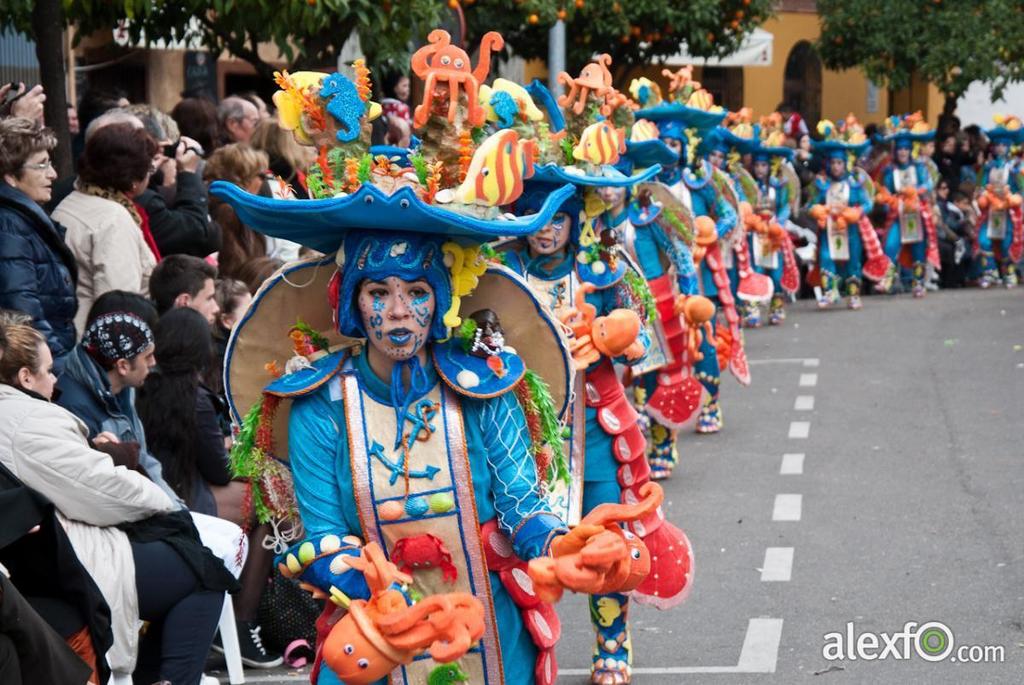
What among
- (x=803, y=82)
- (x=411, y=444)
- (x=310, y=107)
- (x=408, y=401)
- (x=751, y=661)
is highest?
(x=310, y=107)

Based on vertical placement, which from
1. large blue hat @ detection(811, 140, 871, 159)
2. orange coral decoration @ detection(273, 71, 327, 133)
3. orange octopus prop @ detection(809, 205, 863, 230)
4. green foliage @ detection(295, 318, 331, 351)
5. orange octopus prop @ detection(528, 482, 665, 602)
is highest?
orange coral decoration @ detection(273, 71, 327, 133)

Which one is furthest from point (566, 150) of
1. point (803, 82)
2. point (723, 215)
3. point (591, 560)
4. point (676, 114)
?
point (803, 82)

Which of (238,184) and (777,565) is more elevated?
(238,184)

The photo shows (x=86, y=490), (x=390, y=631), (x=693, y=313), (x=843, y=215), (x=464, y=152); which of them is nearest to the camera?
(x=390, y=631)

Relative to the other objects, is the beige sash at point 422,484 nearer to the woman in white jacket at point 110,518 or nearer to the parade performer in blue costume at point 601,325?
the woman in white jacket at point 110,518

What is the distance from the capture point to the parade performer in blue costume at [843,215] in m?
18.8

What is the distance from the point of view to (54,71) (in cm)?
859

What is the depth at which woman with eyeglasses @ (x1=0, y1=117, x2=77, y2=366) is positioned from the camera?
262 inches

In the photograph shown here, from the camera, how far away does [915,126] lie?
19.8m

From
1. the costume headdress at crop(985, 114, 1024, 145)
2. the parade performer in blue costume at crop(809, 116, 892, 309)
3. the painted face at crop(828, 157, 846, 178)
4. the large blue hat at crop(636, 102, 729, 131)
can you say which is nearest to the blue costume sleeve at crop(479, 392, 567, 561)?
the large blue hat at crop(636, 102, 729, 131)

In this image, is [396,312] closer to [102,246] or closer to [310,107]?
[310,107]

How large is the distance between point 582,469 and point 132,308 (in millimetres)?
1832

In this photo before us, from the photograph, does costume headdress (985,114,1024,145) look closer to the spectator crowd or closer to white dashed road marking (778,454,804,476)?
white dashed road marking (778,454,804,476)

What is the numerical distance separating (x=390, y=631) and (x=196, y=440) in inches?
120
